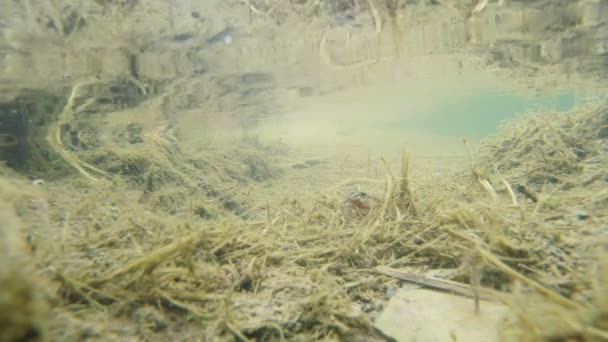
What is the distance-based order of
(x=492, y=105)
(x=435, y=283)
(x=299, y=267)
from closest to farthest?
(x=435, y=283)
(x=299, y=267)
(x=492, y=105)

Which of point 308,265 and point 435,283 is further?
point 308,265

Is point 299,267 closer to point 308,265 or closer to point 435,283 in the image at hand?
point 308,265

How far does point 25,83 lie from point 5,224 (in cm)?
981

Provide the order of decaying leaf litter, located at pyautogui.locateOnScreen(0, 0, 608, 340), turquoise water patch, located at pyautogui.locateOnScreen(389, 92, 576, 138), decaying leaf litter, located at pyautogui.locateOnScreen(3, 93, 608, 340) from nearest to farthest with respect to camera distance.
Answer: decaying leaf litter, located at pyautogui.locateOnScreen(0, 0, 608, 340), decaying leaf litter, located at pyautogui.locateOnScreen(3, 93, 608, 340), turquoise water patch, located at pyautogui.locateOnScreen(389, 92, 576, 138)

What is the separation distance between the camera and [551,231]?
208 cm

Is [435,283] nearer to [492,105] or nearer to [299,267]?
[299,267]

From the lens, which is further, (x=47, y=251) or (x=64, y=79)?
(x=64, y=79)

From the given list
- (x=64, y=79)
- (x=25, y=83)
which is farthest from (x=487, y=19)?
(x=25, y=83)

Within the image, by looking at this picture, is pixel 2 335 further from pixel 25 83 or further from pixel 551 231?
pixel 25 83

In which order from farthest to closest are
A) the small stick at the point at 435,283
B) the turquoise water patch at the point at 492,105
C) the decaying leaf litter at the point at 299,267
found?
the turquoise water patch at the point at 492,105, the small stick at the point at 435,283, the decaying leaf litter at the point at 299,267

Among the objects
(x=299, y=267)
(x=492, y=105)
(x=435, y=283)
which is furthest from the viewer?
(x=492, y=105)

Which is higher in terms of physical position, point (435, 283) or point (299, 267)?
point (299, 267)

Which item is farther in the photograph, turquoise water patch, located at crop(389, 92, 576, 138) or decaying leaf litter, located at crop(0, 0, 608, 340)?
turquoise water patch, located at crop(389, 92, 576, 138)

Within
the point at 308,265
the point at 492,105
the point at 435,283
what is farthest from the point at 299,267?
the point at 492,105
